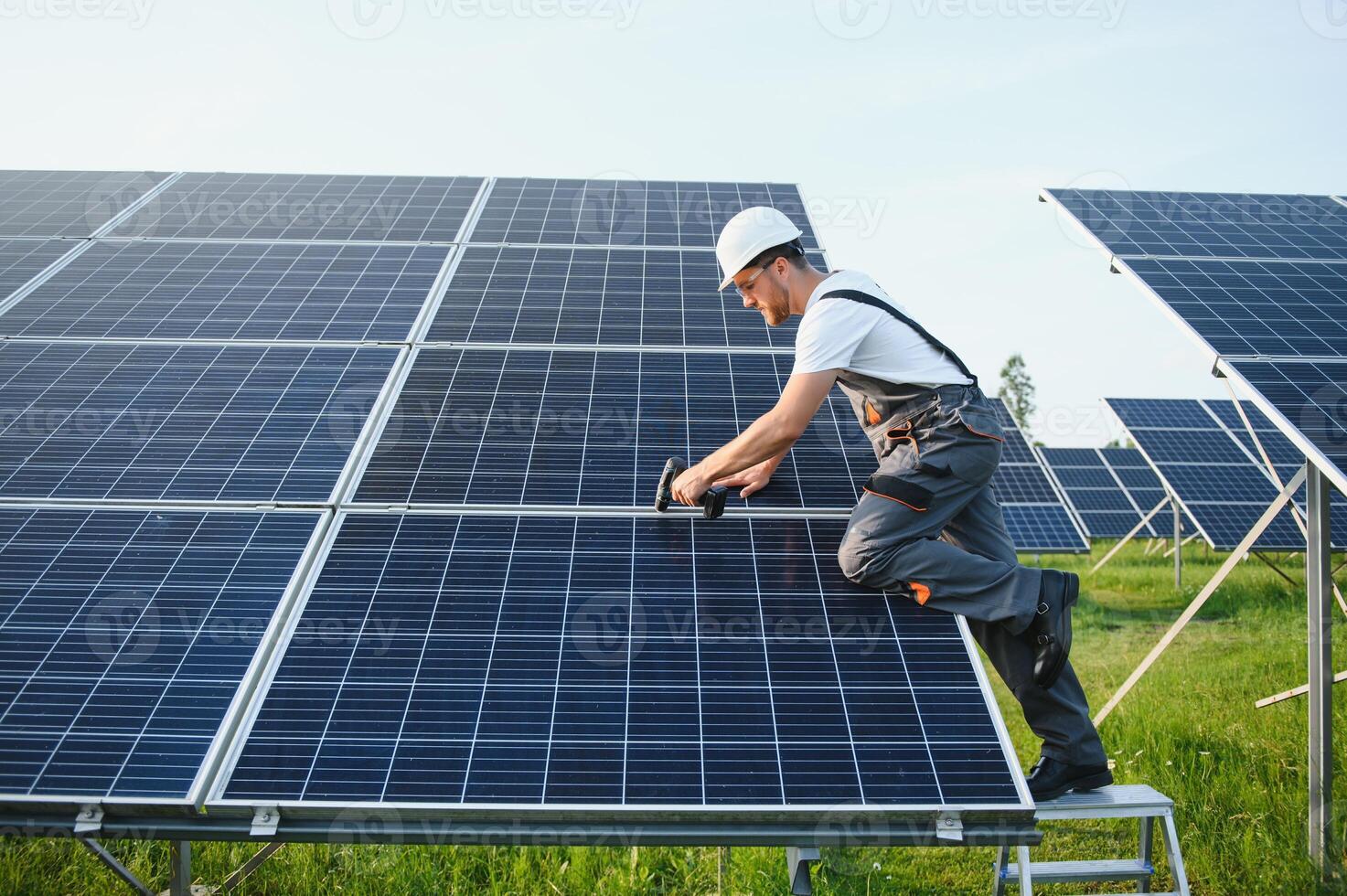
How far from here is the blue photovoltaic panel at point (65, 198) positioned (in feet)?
27.2

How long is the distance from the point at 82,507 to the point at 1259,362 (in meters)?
6.97

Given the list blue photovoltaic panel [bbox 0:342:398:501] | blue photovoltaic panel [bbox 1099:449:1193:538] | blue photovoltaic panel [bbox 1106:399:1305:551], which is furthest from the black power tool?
blue photovoltaic panel [bbox 1099:449:1193:538]

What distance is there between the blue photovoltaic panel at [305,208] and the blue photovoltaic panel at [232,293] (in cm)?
36

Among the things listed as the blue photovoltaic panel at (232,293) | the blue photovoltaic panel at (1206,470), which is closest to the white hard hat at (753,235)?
the blue photovoltaic panel at (232,293)

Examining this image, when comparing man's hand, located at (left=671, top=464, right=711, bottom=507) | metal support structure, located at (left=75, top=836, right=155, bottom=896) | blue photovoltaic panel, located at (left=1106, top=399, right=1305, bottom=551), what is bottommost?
blue photovoltaic panel, located at (left=1106, top=399, right=1305, bottom=551)

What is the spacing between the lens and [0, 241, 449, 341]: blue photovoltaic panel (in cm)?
644

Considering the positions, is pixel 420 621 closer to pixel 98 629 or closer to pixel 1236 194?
pixel 98 629

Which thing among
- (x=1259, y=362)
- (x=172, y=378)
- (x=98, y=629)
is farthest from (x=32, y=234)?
(x=1259, y=362)

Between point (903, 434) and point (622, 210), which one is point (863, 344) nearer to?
point (903, 434)

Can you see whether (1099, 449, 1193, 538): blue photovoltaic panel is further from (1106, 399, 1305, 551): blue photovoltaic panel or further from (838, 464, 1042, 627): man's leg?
(838, 464, 1042, 627): man's leg

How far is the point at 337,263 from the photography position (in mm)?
7406

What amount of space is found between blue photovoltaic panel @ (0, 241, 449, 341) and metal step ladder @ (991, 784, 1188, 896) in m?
4.81

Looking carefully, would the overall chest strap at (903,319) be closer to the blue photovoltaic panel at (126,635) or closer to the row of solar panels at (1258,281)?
the row of solar panels at (1258,281)

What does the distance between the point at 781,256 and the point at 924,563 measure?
5.61ft
